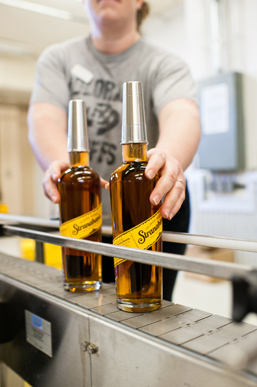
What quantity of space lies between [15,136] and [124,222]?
7.02m

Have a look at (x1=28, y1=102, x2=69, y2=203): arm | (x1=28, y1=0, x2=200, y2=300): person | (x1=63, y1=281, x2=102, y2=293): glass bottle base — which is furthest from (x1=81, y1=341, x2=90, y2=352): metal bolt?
(x1=28, y1=102, x2=69, y2=203): arm

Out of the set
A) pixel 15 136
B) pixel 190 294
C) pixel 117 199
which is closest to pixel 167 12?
pixel 190 294

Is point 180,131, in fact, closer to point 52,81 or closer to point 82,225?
point 82,225

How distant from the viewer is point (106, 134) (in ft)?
3.43

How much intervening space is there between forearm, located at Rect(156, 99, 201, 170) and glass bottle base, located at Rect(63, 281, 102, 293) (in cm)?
26

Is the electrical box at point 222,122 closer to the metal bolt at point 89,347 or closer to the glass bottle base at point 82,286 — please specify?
the glass bottle base at point 82,286

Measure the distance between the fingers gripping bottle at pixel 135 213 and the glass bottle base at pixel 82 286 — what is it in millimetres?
108

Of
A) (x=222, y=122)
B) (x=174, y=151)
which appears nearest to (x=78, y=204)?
(x=174, y=151)

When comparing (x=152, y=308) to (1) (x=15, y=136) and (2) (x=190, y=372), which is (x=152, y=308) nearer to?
(2) (x=190, y=372)

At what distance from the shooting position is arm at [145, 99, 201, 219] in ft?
1.57

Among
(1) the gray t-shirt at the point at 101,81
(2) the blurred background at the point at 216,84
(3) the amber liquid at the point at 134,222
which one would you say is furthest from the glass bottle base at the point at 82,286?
(2) the blurred background at the point at 216,84

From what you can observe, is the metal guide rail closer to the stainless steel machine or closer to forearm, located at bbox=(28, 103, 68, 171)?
the stainless steel machine

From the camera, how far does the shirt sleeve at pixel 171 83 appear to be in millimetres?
875

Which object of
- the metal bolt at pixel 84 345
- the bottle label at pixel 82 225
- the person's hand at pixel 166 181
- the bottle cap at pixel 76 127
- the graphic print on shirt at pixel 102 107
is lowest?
the metal bolt at pixel 84 345
